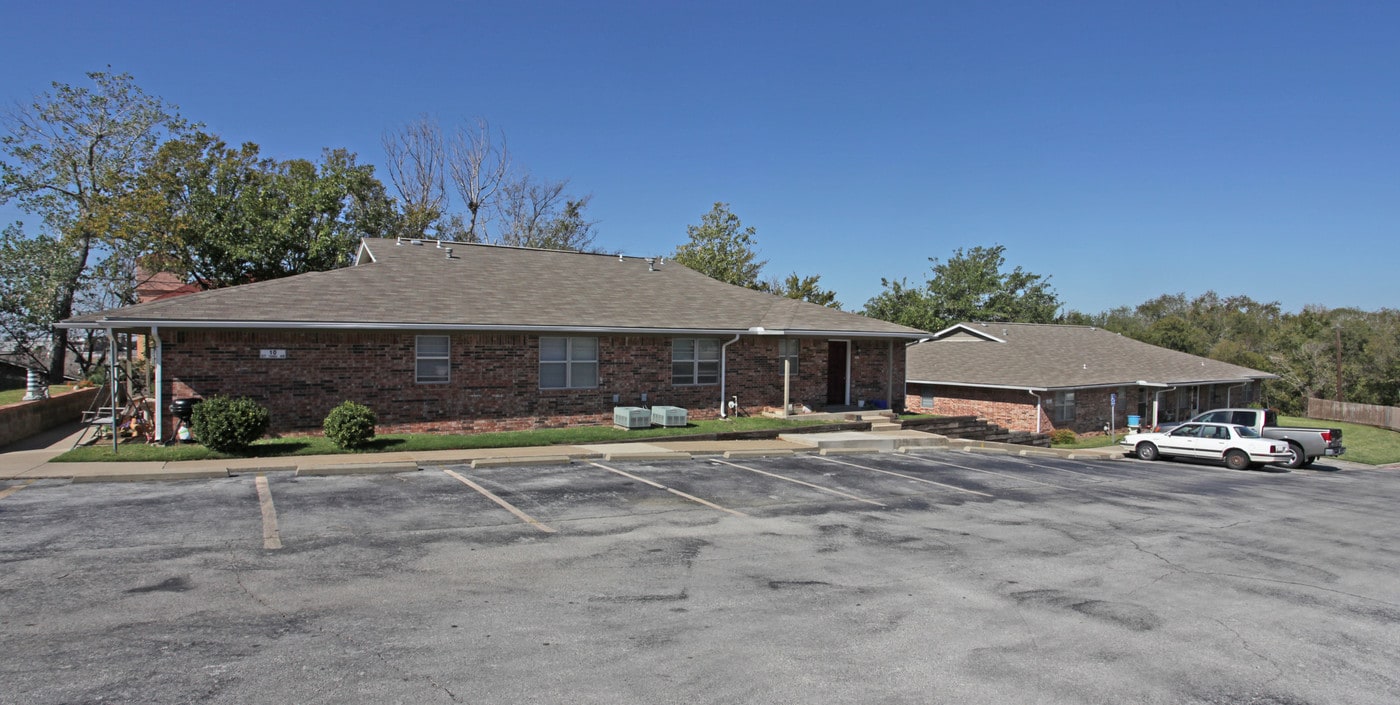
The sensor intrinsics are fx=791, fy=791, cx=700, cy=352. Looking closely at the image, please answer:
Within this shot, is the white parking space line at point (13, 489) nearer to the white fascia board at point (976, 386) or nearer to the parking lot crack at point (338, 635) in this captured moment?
the parking lot crack at point (338, 635)

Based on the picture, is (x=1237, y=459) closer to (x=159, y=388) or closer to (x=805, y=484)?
(x=805, y=484)

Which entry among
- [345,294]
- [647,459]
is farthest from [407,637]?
[345,294]

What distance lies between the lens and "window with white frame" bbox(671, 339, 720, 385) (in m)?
22.1

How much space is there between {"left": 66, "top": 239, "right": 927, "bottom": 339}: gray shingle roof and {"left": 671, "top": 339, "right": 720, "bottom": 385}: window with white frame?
0.67 meters

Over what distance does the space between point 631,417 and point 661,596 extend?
12.5 meters

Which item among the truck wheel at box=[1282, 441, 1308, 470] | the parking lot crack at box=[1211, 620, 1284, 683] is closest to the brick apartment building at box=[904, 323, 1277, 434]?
the truck wheel at box=[1282, 441, 1308, 470]

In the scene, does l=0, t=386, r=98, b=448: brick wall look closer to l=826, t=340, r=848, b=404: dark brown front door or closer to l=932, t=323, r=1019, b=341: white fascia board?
l=826, t=340, r=848, b=404: dark brown front door

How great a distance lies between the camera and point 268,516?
407 inches

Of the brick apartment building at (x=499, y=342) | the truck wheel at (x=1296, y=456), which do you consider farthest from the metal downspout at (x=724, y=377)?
the truck wheel at (x=1296, y=456)

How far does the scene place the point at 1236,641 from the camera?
6.99 meters

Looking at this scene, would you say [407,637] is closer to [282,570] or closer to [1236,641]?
[282,570]

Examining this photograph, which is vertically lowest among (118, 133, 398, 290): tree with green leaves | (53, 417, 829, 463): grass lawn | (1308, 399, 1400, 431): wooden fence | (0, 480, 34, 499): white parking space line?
(1308, 399, 1400, 431): wooden fence

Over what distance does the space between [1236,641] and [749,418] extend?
16.0 metres

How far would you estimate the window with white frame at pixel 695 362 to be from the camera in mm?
22069
